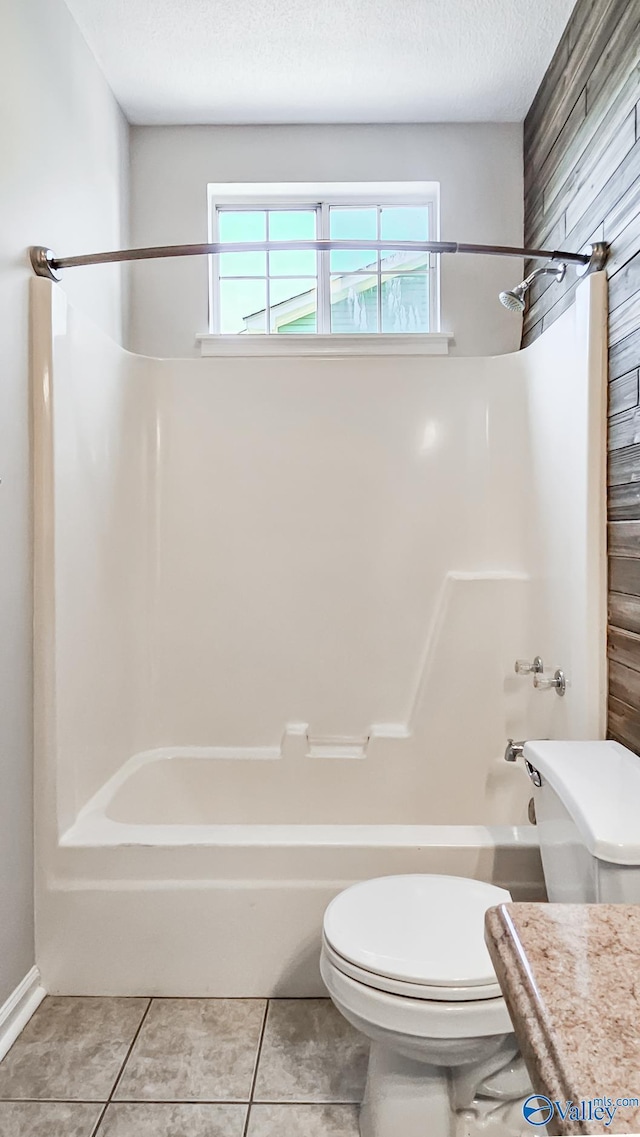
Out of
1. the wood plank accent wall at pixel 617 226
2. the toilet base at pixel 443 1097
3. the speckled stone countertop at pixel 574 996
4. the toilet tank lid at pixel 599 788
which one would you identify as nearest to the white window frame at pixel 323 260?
the wood plank accent wall at pixel 617 226

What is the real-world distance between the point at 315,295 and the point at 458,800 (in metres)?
1.90

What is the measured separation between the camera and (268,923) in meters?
1.78

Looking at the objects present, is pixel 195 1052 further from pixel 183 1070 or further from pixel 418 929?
pixel 418 929

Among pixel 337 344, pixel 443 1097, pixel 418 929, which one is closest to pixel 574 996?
pixel 418 929

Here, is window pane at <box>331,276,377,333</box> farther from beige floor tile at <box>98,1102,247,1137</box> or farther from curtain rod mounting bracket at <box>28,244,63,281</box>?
beige floor tile at <box>98,1102,247,1137</box>

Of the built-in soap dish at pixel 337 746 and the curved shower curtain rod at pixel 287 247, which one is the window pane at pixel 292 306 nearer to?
the curved shower curtain rod at pixel 287 247

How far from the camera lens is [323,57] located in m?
2.34

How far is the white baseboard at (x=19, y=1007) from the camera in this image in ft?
5.33

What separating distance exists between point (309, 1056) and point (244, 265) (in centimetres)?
255

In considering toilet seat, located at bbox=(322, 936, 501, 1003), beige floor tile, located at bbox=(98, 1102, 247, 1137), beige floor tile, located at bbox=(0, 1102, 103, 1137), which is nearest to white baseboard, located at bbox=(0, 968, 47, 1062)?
beige floor tile, located at bbox=(0, 1102, 103, 1137)

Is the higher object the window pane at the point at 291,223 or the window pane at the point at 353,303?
the window pane at the point at 291,223

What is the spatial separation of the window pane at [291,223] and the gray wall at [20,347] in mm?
963

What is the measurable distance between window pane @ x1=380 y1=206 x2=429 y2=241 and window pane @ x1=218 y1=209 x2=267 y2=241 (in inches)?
18.0

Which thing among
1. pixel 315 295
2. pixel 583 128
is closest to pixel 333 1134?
pixel 583 128
